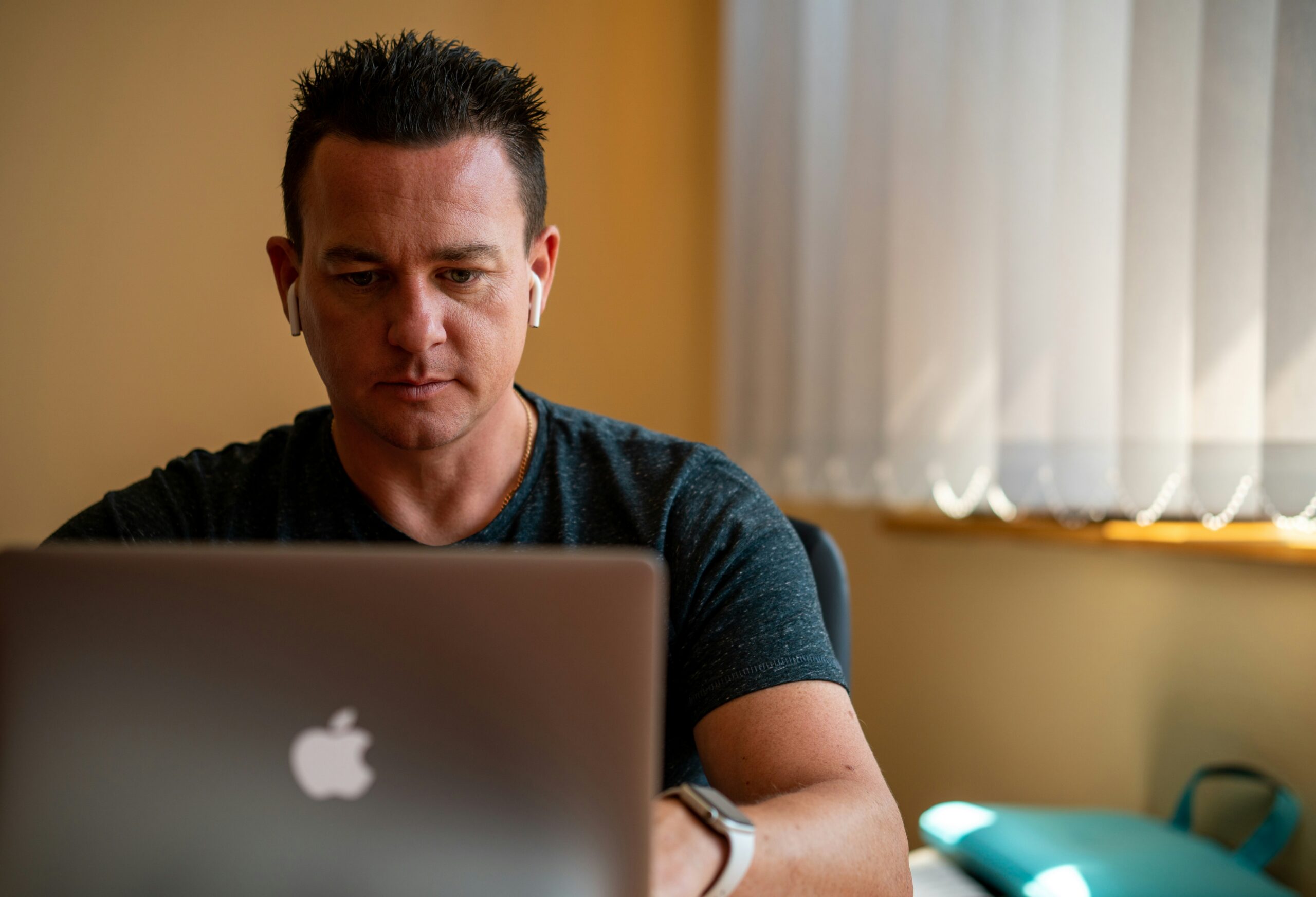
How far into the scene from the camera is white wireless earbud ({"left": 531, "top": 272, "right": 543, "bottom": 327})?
109 centimetres

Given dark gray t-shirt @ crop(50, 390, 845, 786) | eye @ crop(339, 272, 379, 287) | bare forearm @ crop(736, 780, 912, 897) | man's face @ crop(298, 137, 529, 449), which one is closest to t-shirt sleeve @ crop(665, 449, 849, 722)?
dark gray t-shirt @ crop(50, 390, 845, 786)

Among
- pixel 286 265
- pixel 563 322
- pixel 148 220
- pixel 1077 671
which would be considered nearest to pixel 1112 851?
pixel 1077 671

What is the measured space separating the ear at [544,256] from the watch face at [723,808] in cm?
60

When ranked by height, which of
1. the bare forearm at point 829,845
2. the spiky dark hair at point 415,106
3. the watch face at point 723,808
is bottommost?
the bare forearm at point 829,845

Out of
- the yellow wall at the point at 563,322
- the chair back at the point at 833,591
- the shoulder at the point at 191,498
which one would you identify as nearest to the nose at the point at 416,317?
the shoulder at the point at 191,498

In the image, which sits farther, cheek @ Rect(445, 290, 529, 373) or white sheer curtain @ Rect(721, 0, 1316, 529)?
white sheer curtain @ Rect(721, 0, 1316, 529)

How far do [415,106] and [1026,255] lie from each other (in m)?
0.91

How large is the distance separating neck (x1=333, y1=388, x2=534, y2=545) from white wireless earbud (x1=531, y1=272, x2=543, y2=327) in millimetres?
97

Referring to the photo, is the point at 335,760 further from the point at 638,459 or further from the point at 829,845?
the point at 638,459

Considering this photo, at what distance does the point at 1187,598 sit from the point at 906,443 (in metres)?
0.48

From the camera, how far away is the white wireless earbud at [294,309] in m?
1.07

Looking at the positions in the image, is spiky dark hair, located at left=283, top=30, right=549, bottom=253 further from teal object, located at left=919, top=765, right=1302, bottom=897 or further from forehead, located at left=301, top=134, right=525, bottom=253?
teal object, located at left=919, top=765, right=1302, bottom=897

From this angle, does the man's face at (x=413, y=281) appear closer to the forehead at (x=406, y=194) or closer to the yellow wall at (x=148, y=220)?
the forehead at (x=406, y=194)

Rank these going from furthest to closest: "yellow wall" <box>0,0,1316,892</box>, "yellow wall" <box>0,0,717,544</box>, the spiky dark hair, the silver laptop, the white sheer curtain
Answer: "yellow wall" <box>0,0,717,544</box> → "yellow wall" <box>0,0,1316,892</box> → the white sheer curtain → the spiky dark hair → the silver laptop
